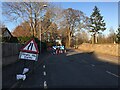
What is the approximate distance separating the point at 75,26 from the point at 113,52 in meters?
44.3

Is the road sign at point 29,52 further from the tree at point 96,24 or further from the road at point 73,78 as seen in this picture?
the tree at point 96,24

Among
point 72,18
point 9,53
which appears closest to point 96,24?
point 72,18

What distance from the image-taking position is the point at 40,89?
35.5 feet

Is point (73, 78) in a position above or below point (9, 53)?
below

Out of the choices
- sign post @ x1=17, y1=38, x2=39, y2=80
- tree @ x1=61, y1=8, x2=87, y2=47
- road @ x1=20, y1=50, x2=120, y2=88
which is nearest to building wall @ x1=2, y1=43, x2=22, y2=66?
road @ x1=20, y1=50, x2=120, y2=88

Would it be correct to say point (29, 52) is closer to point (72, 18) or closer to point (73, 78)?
point (73, 78)

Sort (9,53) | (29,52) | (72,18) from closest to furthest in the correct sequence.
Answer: (29,52) < (9,53) < (72,18)

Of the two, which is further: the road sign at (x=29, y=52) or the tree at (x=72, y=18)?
the tree at (x=72, y=18)

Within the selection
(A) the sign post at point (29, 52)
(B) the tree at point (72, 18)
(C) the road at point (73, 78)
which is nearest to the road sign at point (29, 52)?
(A) the sign post at point (29, 52)

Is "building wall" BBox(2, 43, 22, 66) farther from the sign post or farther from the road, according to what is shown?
the sign post

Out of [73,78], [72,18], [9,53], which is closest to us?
[73,78]

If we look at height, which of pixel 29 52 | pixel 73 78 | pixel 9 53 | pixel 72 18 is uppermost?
pixel 72 18

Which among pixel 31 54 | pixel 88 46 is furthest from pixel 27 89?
pixel 88 46

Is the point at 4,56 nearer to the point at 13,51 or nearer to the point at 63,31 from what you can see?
the point at 13,51
